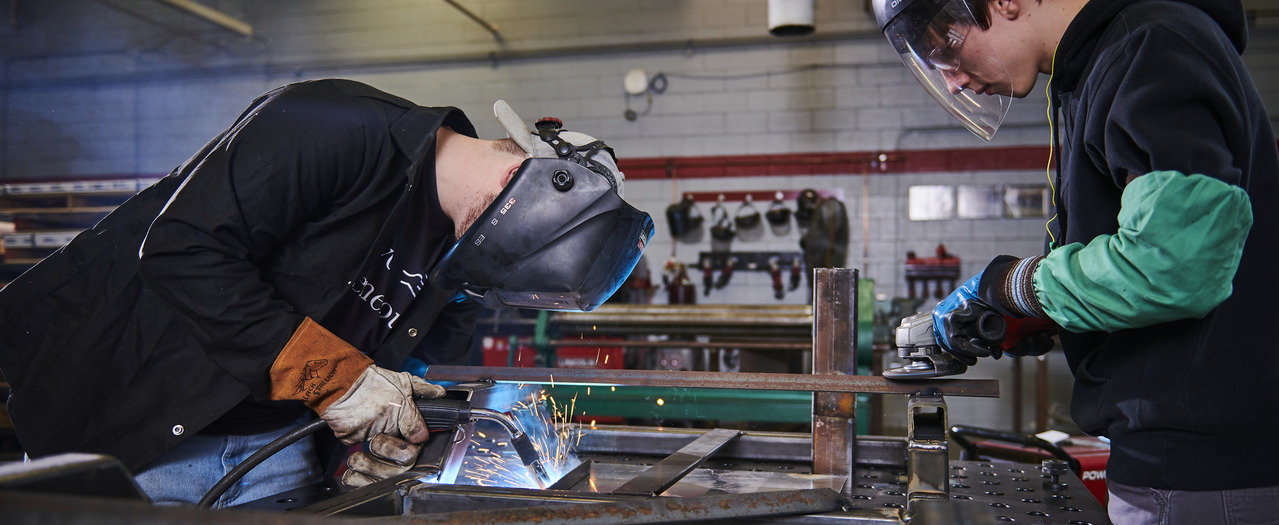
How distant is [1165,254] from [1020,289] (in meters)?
0.20

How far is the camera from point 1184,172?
72 cm

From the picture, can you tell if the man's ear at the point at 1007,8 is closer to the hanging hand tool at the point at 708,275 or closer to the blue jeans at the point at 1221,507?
the blue jeans at the point at 1221,507

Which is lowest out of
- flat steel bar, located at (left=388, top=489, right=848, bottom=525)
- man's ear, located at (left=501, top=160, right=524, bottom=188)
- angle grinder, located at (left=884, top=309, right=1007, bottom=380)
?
flat steel bar, located at (left=388, top=489, right=848, bottom=525)

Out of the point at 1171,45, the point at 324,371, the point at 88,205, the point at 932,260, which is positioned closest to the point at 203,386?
the point at 324,371

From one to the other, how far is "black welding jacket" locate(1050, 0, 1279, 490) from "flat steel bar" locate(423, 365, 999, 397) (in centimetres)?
27

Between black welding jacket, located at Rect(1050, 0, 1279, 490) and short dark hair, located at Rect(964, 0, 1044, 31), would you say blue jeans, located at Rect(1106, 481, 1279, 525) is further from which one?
short dark hair, located at Rect(964, 0, 1044, 31)

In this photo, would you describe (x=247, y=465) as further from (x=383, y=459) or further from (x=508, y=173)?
(x=508, y=173)

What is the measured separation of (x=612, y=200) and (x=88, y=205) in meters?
4.37

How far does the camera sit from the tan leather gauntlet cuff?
1.09 metres

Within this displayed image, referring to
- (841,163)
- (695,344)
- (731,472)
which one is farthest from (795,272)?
(731,472)

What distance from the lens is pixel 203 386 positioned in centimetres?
119

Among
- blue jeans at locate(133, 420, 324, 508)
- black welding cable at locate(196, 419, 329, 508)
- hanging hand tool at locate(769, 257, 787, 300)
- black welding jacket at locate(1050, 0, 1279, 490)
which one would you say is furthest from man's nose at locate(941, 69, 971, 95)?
hanging hand tool at locate(769, 257, 787, 300)

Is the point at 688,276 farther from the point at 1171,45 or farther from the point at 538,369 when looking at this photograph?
the point at 1171,45

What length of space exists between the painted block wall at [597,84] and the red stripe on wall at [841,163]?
0.21 feet
